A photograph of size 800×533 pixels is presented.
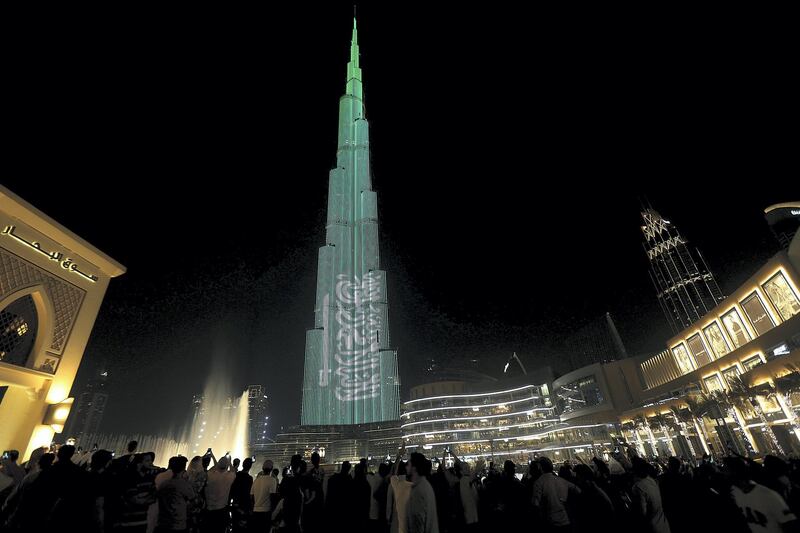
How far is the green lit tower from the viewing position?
4328cm

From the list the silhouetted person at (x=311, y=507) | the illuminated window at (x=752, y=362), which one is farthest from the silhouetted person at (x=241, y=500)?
the illuminated window at (x=752, y=362)

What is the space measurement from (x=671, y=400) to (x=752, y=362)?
12788 mm

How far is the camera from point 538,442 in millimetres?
70500

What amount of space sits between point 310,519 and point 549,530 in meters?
3.83

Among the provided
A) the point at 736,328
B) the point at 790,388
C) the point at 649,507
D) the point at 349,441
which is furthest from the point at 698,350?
the point at 649,507

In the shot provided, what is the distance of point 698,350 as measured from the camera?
3716cm

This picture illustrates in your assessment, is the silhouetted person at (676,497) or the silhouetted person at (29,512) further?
the silhouetted person at (676,497)

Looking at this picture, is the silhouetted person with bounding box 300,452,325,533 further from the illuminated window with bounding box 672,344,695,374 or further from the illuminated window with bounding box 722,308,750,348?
the illuminated window with bounding box 672,344,695,374

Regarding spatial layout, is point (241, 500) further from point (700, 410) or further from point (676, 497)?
point (700, 410)

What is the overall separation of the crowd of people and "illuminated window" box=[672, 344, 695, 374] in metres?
40.5

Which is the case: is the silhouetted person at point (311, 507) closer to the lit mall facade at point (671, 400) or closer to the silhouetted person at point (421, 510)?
the silhouetted person at point (421, 510)

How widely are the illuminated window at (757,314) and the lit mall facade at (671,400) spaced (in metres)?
0.08

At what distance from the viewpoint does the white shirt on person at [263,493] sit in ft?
20.5

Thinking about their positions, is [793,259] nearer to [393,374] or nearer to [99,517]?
[99,517]
